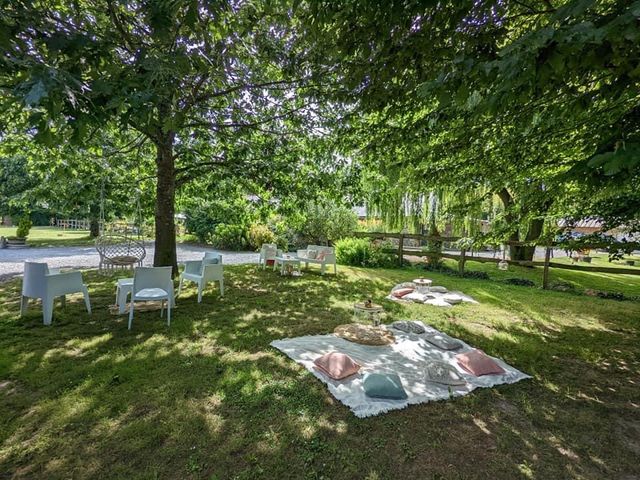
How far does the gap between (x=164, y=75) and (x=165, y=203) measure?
472 centimetres

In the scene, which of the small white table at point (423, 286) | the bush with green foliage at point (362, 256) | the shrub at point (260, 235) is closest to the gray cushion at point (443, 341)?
the small white table at point (423, 286)

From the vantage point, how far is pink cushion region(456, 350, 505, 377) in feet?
11.0

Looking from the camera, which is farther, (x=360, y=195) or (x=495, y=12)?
(x=360, y=195)

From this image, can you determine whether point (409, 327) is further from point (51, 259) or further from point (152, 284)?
point (51, 259)

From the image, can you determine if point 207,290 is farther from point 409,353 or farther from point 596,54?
point 596,54

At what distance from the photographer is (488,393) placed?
3002 millimetres

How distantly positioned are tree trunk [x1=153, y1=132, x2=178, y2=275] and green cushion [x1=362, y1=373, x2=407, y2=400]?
519 cm

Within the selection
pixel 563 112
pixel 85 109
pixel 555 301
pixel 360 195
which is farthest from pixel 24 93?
pixel 555 301

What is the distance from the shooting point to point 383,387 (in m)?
2.86

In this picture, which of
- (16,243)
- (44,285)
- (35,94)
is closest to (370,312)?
(35,94)

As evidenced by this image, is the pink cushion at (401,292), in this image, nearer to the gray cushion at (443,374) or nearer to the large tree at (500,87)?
the large tree at (500,87)

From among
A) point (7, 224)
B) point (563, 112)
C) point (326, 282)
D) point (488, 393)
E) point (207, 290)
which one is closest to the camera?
point (563, 112)

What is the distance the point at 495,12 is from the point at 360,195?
4441mm

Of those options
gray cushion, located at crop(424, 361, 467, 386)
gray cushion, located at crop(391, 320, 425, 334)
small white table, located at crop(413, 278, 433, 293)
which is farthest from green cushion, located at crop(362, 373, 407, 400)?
small white table, located at crop(413, 278, 433, 293)
